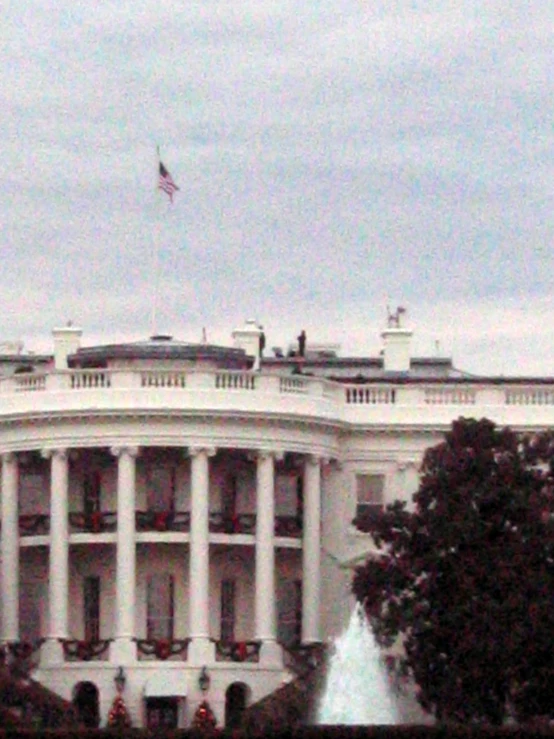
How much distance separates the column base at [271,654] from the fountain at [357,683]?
1.78 meters

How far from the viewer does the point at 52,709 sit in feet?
433

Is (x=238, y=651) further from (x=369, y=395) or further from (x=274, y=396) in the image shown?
(x=369, y=395)

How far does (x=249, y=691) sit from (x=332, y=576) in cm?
523

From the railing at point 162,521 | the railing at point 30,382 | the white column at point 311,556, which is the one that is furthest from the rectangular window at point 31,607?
the white column at point 311,556

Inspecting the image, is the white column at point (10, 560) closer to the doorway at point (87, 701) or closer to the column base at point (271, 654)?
the doorway at point (87, 701)

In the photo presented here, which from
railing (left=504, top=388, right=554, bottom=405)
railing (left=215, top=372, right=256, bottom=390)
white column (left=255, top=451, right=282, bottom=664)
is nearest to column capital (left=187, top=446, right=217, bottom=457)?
white column (left=255, top=451, right=282, bottom=664)

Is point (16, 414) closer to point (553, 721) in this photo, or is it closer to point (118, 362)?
point (118, 362)

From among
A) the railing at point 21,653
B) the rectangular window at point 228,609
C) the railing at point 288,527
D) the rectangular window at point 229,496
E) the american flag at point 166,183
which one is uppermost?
the american flag at point 166,183

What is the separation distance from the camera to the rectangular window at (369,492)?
468 feet

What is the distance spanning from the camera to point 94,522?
13938cm

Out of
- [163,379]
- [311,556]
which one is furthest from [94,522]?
[311,556]

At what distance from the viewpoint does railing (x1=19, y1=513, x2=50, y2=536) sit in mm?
140125

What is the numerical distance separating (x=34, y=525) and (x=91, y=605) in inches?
116

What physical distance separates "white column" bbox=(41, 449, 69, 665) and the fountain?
7778mm
